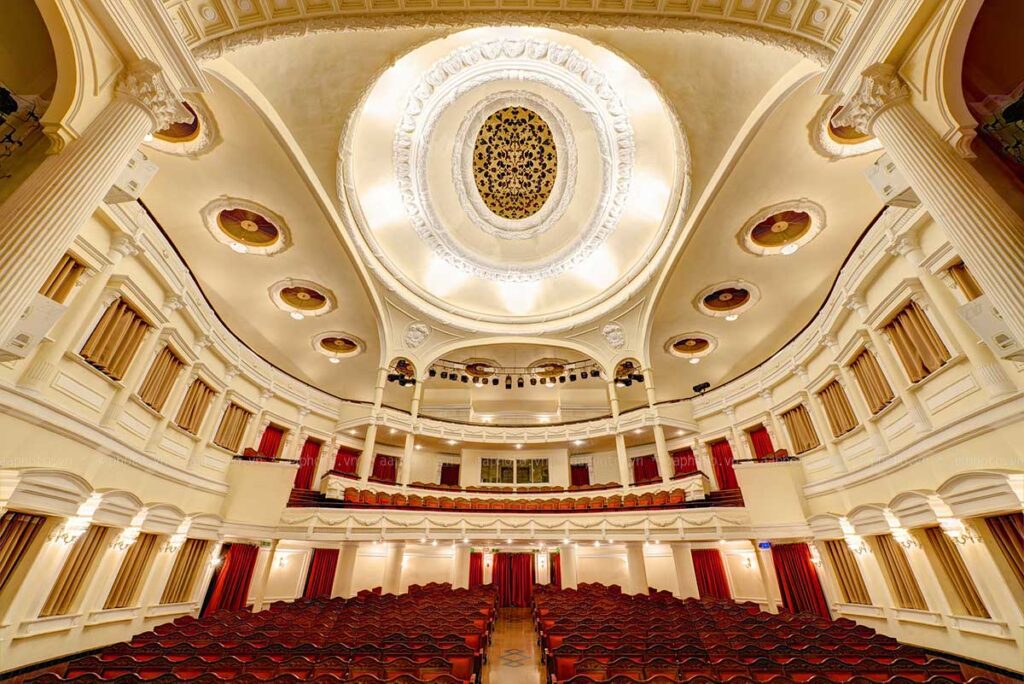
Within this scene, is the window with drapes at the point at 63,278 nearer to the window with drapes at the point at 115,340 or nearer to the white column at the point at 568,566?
the window with drapes at the point at 115,340

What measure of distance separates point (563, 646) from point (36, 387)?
30.1ft

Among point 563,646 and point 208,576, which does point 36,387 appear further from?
point 563,646

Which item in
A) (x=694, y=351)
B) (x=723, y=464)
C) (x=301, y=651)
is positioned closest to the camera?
(x=301, y=651)

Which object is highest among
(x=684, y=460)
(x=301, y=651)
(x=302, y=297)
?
(x=302, y=297)

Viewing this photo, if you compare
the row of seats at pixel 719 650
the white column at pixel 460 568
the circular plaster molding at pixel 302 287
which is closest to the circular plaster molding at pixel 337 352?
the circular plaster molding at pixel 302 287

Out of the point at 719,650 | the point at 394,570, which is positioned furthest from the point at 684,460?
the point at 719,650

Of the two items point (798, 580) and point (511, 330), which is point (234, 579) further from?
point (798, 580)

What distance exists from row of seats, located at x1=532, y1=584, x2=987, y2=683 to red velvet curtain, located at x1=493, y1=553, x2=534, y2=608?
9.01 meters

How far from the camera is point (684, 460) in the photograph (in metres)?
19.9

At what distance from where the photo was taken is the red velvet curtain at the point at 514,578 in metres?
17.2

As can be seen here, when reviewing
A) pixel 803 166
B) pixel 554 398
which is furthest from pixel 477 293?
pixel 803 166

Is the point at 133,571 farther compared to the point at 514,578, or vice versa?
the point at 514,578

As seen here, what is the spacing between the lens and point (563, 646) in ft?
20.1

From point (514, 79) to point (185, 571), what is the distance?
19.5 metres
